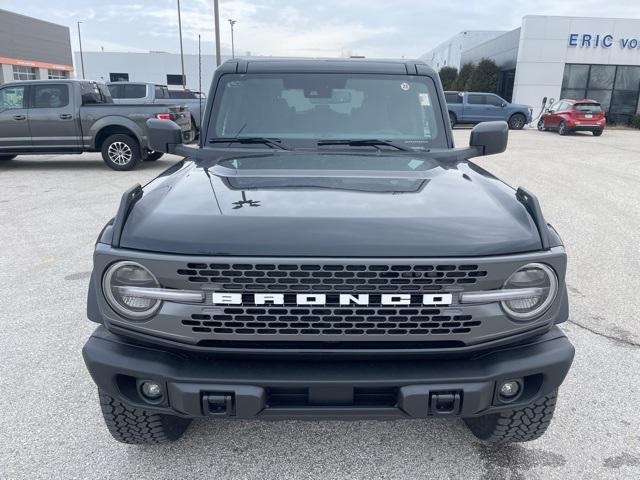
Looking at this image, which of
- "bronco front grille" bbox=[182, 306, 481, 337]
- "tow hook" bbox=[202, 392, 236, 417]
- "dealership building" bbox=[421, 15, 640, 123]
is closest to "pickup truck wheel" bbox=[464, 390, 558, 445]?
"bronco front grille" bbox=[182, 306, 481, 337]

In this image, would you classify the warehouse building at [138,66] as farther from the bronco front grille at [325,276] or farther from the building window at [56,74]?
the bronco front grille at [325,276]

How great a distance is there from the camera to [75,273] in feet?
16.8

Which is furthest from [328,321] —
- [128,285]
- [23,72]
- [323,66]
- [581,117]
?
[23,72]

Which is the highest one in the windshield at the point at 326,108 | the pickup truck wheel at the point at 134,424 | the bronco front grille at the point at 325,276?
the windshield at the point at 326,108

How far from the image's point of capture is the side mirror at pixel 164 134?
343 cm

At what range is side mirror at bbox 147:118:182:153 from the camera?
343 cm

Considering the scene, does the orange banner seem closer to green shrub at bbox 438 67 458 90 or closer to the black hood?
green shrub at bbox 438 67 458 90

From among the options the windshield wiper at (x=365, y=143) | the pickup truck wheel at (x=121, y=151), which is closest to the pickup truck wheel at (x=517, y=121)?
the pickup truck wheel at (x=121, y=151)

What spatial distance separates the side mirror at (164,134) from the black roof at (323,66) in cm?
56

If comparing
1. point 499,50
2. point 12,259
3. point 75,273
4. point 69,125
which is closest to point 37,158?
point 69,125

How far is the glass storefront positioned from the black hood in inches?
1253

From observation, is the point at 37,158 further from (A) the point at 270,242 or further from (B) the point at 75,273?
(A) the point at 270,242

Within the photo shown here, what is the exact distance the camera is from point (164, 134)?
3.45 metres

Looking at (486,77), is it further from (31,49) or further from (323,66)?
(31,49)
